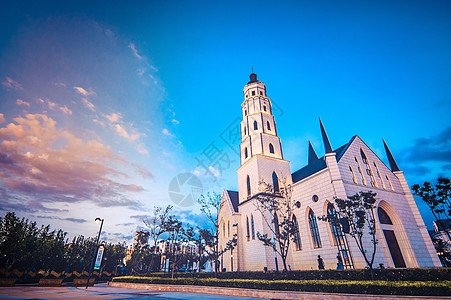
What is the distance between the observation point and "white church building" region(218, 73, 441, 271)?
21922mm

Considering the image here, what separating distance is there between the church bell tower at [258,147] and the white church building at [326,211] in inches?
6.1

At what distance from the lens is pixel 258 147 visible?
3212 centimetres

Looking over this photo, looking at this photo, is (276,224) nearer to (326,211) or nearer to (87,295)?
(326,211)

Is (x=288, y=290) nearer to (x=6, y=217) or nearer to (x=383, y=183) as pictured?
(x=383, y=183)

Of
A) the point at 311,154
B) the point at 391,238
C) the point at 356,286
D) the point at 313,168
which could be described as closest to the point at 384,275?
the point at 356,286

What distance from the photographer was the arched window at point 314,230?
938 inches

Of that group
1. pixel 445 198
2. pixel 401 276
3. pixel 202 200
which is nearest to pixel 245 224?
pixel 202 200

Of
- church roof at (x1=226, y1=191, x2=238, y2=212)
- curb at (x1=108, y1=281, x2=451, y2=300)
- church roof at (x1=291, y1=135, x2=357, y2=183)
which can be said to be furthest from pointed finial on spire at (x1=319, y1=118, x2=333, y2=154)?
church roof at (x1=226, y1=191, x2=238, y2=212)

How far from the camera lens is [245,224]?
29547 mm

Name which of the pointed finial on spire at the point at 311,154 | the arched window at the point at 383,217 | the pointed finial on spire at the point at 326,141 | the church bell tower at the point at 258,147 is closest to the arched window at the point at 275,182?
the church bell tower at the point at 258,147

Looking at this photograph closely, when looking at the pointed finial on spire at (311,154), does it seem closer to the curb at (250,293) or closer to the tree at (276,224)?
the tree at (276,224)

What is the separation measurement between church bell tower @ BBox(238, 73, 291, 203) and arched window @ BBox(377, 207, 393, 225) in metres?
11.3

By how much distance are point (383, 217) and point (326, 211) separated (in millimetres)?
7359

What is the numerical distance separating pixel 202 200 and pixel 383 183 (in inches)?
934
